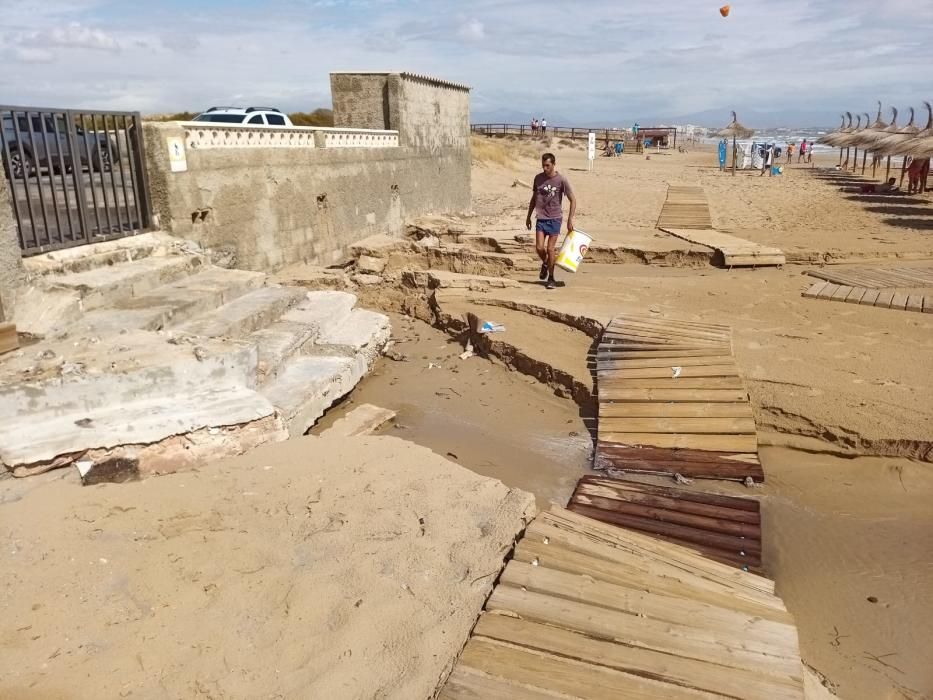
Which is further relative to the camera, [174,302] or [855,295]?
[855,295]

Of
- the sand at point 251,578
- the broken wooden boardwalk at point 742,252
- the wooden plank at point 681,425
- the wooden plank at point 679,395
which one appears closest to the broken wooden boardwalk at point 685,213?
the broken wooden boardwalk at point 742,252

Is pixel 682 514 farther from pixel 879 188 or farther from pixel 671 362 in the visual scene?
pixel 879 188

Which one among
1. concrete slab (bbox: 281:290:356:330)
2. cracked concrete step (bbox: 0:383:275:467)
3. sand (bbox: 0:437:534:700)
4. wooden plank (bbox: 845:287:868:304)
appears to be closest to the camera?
Answer: sand (bbox: 0:437:534:700)

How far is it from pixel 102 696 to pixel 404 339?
520 centimetres

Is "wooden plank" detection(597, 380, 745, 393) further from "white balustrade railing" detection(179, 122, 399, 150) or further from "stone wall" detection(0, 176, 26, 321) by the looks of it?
"white balustrade railing" detection(179, 122, 399, 150)

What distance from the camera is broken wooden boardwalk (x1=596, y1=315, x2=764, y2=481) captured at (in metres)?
4.38

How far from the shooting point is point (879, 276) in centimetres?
812

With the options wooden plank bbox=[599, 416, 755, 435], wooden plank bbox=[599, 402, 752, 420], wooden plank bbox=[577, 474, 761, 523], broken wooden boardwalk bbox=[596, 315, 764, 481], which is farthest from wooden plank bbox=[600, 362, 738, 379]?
wooden plank bbox=[577, 474, 761, 523]

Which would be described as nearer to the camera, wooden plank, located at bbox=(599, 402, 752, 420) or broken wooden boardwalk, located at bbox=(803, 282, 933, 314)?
Result: wooden plank, located at bbox=(599, 402, 752, 420)

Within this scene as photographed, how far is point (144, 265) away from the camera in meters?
→ 5.59

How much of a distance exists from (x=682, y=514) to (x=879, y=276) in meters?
6.12

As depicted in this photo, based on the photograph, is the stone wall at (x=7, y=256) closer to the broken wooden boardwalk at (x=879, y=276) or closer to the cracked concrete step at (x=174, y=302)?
the cracked concrete step at (x=174, y=302)

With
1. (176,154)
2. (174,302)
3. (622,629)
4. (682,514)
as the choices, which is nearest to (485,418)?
→ (682,514)

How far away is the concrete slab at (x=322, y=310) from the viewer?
19.1 ft
